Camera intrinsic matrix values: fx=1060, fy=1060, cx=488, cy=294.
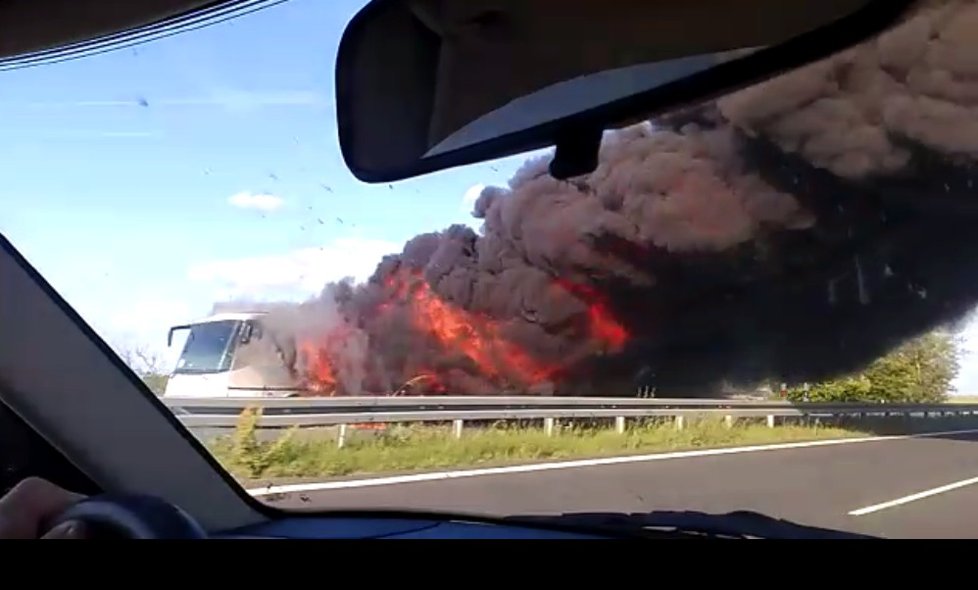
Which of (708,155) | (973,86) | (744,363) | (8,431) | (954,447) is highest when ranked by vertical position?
(973,86)

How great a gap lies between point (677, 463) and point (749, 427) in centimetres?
39

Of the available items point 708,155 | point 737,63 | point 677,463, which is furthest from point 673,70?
point 677,463

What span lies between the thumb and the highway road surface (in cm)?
202

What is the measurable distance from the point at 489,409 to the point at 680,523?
6.85ft

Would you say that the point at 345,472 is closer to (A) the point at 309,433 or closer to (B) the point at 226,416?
(A) the point at 309,433

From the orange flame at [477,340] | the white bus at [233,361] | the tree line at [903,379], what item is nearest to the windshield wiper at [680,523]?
the tree line at [903,379]

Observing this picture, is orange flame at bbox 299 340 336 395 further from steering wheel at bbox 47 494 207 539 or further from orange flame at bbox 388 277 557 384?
steering wheel at bbox 47 494 207 539

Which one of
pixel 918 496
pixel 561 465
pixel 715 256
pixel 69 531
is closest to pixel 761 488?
pixel 918 496

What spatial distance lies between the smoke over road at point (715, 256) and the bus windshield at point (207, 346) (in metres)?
0.34

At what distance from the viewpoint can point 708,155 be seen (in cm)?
459

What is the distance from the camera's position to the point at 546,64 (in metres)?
2.97

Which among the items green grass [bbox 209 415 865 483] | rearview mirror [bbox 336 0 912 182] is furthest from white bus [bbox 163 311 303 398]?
rearview mirror [bbox 336 0 912 182]

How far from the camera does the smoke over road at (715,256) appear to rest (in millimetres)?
4246

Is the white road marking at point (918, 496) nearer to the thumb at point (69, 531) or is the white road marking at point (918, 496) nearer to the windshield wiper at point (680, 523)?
the windshield wiper at point (680, 523)
